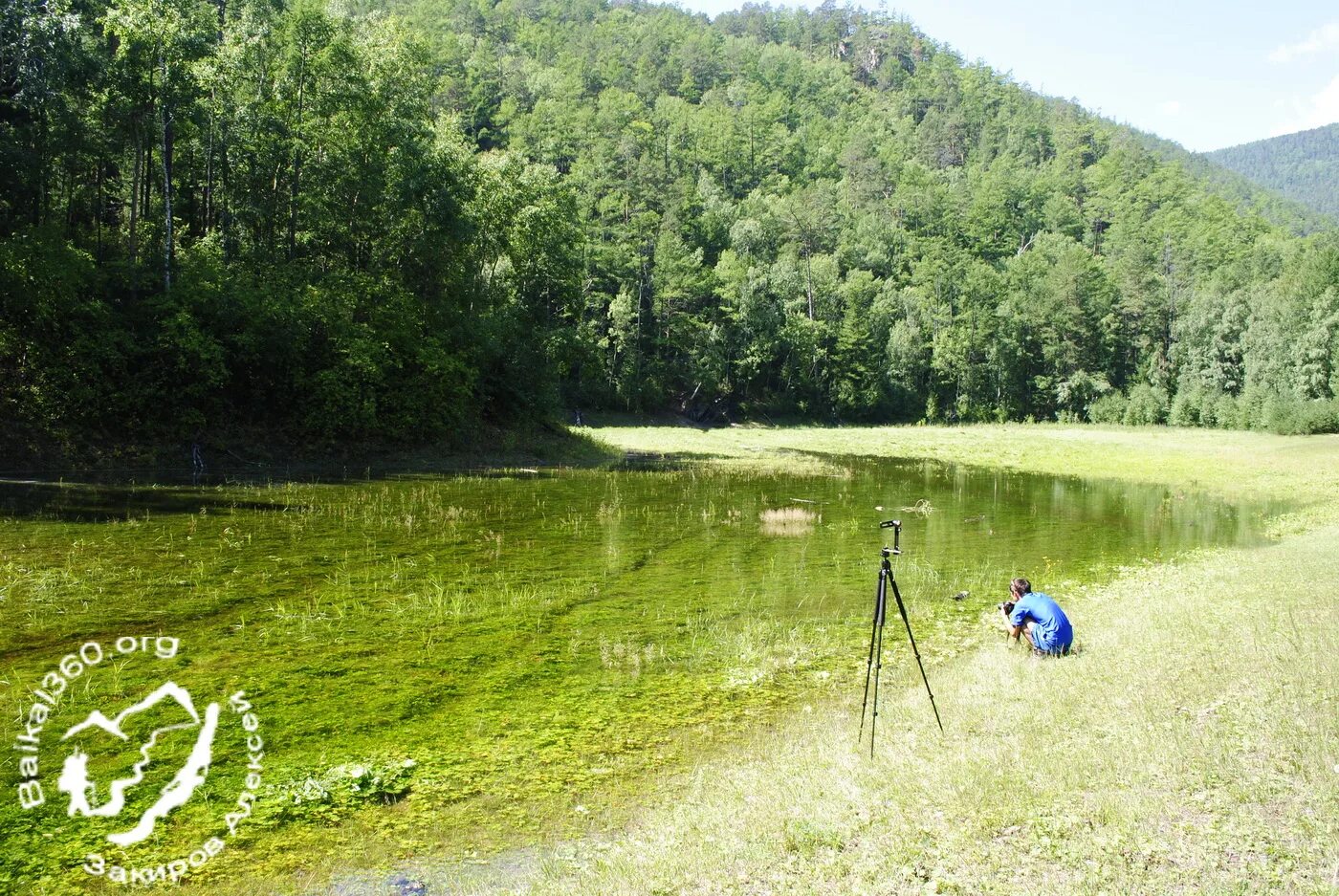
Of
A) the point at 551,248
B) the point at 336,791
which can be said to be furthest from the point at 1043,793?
the point at 551,248

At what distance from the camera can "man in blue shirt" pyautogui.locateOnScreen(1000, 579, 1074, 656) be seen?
38.5 feet

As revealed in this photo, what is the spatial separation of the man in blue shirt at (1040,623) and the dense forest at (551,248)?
103ft

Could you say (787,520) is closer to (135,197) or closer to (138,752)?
(138,752)

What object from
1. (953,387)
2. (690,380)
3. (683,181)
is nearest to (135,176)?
(690,380)

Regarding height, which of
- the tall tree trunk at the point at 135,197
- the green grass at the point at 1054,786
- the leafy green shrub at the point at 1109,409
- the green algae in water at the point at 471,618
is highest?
the tall tree trunk at the point at 135,197

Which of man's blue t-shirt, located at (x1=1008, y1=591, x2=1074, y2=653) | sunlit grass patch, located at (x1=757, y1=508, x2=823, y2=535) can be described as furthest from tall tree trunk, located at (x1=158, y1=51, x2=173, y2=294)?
man's blue t-shirt, located at (x1=1008, y1=591, x2=1074, y2=653)

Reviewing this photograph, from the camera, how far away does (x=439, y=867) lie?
22.2 ft

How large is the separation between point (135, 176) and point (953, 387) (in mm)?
93112

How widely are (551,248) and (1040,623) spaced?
51450mm

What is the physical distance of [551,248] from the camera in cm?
5862

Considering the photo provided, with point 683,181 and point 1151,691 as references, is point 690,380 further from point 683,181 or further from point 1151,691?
point 1151,691

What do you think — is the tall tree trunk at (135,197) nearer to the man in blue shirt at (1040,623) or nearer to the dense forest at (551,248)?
the dense forest at (551,248)

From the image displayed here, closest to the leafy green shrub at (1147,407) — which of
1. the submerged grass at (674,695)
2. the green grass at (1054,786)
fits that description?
the submerged grass at (674,695)

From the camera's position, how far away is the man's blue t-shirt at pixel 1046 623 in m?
11.7
